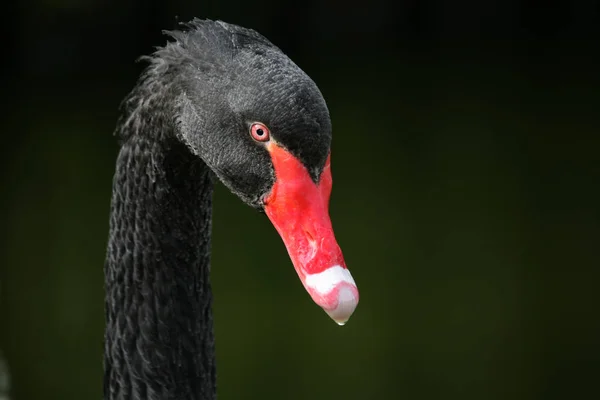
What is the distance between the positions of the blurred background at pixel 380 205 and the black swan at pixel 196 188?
2952mm

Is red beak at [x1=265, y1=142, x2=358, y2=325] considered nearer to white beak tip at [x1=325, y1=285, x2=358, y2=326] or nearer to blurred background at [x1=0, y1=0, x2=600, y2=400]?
white beak tip at [x1=325, y1=285, x2=358, y2=326]

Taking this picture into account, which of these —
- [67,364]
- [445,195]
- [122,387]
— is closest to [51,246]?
[67,364]

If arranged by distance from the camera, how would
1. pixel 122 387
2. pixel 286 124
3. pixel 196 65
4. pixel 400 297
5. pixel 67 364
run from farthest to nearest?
pixel 400 297 → pixel 67 364 → pixel 122 387 → pixel 196 65 → pixel 286 124

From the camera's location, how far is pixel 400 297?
18.6 ft

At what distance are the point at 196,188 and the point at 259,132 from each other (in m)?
0.36

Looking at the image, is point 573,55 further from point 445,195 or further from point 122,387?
point 122,387

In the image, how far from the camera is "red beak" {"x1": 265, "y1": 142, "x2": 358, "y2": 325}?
1.59 meters

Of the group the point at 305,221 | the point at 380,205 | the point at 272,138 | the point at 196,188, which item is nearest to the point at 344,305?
the point at 305,221

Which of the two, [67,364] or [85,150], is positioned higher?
[85,150]

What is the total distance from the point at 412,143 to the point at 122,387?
6.07 meters

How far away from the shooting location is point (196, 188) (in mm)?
1961

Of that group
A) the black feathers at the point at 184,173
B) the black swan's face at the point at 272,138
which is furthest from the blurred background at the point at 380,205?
the black swan's face at the point at 272,138

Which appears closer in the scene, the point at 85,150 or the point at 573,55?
the point at 85,150

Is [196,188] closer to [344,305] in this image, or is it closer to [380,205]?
[344,305]
